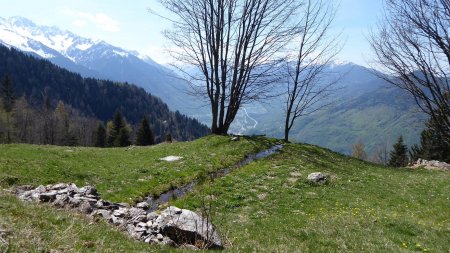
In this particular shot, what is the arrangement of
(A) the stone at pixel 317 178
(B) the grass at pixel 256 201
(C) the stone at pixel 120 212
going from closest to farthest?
(B) the grass at pixel 256 201 → (C) the stone at pixel 120 212 → (A) the stone at pixel 317 178

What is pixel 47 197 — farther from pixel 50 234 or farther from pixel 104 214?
pixel 50 234

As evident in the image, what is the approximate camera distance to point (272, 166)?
29.7 metres

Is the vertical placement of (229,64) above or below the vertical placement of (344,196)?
above

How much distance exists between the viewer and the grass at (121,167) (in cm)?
2128

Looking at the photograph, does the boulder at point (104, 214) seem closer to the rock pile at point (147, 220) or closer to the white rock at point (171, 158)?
the rock pile at point (147, 220)

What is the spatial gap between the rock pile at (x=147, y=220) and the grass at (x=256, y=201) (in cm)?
91

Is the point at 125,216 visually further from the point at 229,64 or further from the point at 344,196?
the point at 229,64

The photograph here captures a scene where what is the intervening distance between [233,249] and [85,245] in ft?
15.1

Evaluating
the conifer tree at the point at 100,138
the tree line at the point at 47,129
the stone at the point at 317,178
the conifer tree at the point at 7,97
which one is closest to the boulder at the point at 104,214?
the stone at the point at 317,178

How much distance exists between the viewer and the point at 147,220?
13.6 m

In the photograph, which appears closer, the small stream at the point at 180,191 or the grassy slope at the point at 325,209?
the grassy slope at the point at 325,209

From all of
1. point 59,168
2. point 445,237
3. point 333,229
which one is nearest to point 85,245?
point 333,229

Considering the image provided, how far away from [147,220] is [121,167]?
14.4 metres

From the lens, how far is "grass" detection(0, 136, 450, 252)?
32.5ft
